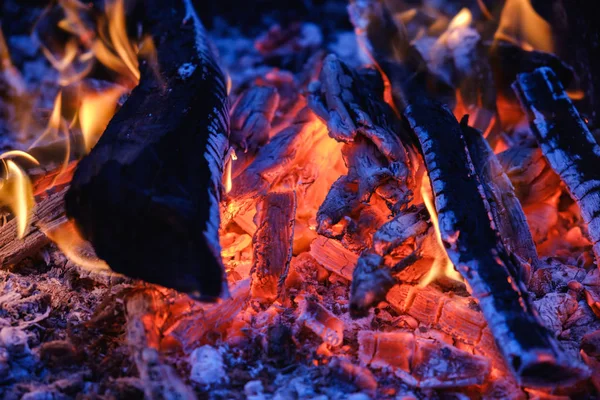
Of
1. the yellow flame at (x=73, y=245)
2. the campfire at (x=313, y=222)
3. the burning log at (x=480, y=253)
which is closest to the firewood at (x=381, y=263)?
the campfire at (x=313, y=222)

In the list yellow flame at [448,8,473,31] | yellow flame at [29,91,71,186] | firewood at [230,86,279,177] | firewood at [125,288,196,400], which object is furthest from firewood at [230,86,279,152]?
yellow flame at [448,8,473,31]

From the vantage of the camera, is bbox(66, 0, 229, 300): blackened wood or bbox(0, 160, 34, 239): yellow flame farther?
bbox(0, 160, 34, 239): yellow flame

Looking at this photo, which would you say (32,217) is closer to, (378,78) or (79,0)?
(378,78)

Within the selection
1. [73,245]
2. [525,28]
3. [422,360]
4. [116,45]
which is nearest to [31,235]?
[73,245]

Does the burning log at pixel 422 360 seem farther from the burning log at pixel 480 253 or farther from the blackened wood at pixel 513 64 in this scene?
the blackened wood at pixel 513 64

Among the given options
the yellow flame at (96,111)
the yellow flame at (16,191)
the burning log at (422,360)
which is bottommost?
the burning log at (422,360)

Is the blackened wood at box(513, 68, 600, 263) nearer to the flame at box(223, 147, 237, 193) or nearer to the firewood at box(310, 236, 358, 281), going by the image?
the firewood at box(310, 236, 358, 281)

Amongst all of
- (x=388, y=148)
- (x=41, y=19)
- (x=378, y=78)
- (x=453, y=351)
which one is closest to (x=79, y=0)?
(x=41, y=19)
